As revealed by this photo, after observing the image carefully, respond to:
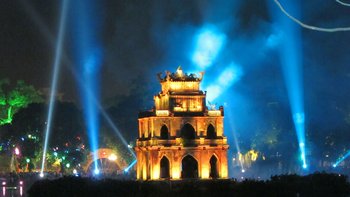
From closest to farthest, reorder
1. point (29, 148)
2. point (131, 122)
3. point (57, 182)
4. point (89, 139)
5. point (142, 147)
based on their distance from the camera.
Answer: point (57, 182), point (142, 147), point (29, 148), point (89, 139), point (131, 122)

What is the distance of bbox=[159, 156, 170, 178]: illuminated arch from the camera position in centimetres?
6053

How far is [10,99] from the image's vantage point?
303 feet

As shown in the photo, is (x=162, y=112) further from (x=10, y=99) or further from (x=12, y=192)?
(x=10, y=99)

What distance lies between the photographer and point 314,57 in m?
99.6

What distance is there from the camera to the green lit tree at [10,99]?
92000 millimetres

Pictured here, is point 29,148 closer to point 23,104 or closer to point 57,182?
point 23,104

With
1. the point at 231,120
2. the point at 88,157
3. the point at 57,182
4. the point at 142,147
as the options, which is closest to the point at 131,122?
the point at 88,157

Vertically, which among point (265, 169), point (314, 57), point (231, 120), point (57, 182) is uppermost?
point (314, 57)

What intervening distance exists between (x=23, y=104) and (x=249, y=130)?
27.1 meters

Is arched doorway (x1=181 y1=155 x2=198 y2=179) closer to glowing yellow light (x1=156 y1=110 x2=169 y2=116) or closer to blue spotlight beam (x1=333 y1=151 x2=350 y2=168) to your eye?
glowing yellow light (x1=156 y1=110 x2=169 y2=116)

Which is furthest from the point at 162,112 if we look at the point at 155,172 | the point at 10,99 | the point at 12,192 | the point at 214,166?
the point at 10,99

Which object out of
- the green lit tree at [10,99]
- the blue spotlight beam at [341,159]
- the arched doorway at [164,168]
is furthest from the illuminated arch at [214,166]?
the green lit tree at [10,99]

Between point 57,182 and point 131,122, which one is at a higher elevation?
point 131,122

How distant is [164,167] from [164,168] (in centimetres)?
9
